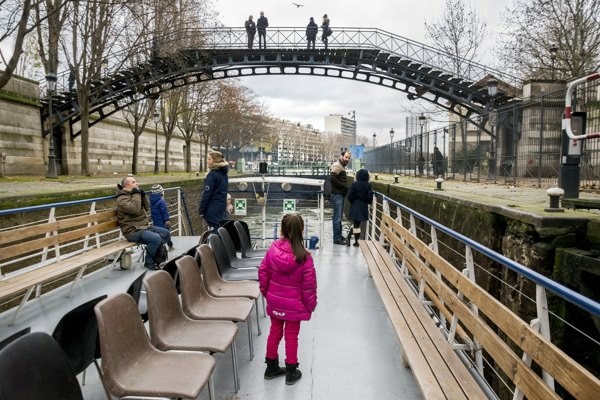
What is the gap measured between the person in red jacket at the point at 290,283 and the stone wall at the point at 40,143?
18662 mm

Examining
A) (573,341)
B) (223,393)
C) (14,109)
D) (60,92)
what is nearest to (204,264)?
(223,393)

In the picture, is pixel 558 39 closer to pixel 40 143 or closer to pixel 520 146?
pixel 520 146

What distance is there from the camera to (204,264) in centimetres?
408

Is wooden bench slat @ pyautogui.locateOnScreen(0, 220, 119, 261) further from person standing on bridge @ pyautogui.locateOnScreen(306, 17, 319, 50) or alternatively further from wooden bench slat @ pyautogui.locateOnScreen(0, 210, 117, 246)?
person standing on bridge @ pyautogui.locateOnScreen(306, 17, 319, 50)

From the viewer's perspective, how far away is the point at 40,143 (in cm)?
2197

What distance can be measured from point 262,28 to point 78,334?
28.3 m

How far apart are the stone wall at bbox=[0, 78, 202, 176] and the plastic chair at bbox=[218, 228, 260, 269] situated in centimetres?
1666

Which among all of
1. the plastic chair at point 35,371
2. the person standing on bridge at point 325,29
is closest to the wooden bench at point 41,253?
the plastic chair at point 35,371

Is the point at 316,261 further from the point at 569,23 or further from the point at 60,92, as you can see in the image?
the point at 60,92

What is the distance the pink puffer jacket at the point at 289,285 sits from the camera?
3420 millimetres

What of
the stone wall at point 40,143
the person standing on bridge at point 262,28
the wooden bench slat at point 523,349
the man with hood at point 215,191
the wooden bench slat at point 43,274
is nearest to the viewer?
→ the wooden bench slat at point 523,349

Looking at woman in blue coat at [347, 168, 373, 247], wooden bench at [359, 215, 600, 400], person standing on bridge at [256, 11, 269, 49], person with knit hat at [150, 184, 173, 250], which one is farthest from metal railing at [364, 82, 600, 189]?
person standing on bridge at [256, 11, 269, 49]

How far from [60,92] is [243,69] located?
11.5 meters

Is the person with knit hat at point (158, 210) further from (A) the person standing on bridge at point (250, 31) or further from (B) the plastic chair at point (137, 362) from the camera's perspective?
(A) the person standing on bridge at point (250, 31)
